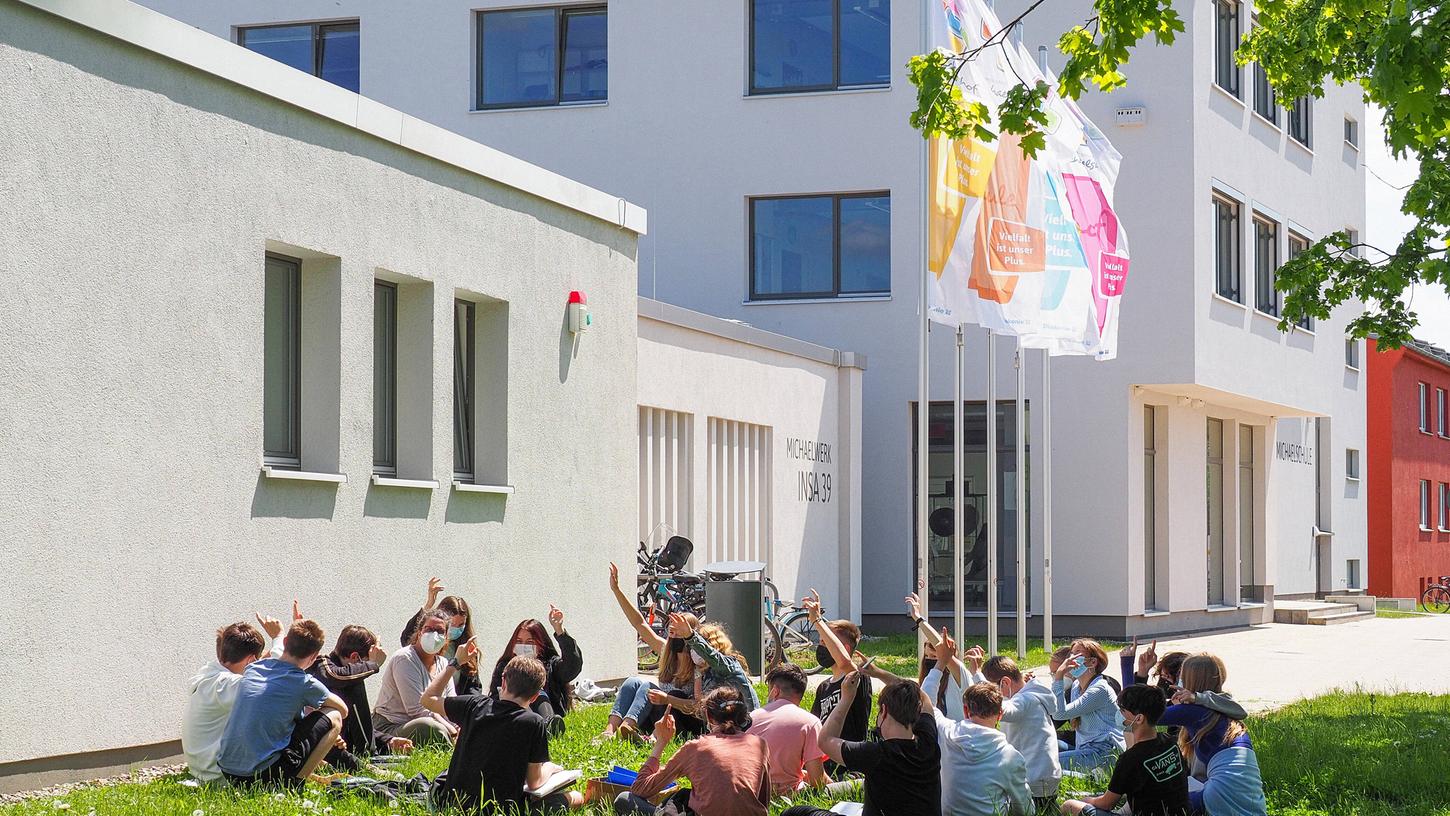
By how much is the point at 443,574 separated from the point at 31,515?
4.36 meters

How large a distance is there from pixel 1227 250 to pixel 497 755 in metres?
20.8

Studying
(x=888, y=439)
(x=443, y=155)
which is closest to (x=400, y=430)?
(x=443, y=155)

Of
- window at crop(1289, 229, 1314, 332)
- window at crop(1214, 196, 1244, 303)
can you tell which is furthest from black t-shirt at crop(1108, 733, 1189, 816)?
window at crop(1289, 229, 1314, 332)

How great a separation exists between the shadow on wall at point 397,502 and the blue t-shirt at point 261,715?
285cm

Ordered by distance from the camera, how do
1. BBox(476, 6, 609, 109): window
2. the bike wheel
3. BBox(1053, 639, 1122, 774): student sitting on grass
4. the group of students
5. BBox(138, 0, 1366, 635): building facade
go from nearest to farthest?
the group of students
BBox(1053, 639, 1122, 774): student sitting on grass
BBox(138, 0, 1366, 635): building facade
BBox(476, 6, 609, 109): window
the bike wheel

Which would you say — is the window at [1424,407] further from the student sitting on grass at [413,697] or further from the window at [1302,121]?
the student sitting on grass at [413,697]

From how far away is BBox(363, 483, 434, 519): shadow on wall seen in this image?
491 inches

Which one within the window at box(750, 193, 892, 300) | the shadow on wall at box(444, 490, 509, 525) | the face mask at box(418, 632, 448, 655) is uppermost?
the window at box(750, 193, 892, 300)

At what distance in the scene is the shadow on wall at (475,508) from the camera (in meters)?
13.5

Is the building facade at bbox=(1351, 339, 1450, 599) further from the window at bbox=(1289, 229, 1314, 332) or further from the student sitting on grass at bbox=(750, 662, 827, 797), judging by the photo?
the student sitting on grass at bbox=(750, 662, 827, 797)

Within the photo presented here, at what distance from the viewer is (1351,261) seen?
17.0 metres

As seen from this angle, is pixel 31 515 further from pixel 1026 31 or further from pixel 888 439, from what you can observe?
pixel 1026 31

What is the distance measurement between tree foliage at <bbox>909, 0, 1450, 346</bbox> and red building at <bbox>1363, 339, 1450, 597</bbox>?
77.8 ft

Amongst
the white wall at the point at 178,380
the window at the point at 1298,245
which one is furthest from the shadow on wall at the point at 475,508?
the window at the point at 1298,245
